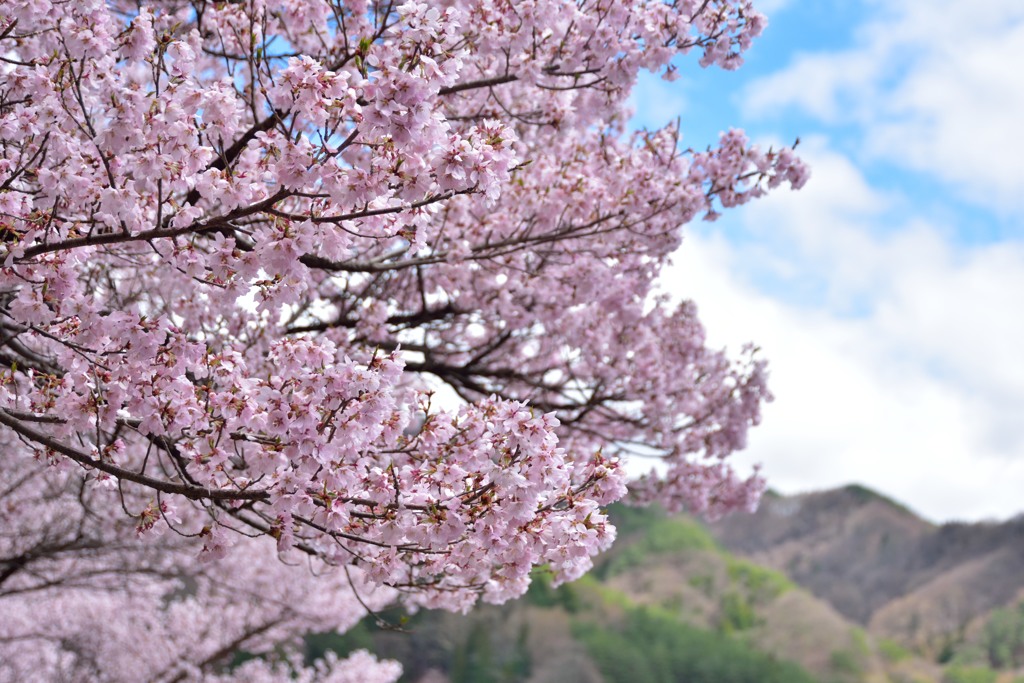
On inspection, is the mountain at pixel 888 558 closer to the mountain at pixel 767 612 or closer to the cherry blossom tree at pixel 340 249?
the mountain at pixel 767 612

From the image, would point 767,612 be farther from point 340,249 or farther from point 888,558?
point 340,249

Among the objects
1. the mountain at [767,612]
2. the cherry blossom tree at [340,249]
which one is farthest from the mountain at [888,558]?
the cherry blossom tree at [340,249]

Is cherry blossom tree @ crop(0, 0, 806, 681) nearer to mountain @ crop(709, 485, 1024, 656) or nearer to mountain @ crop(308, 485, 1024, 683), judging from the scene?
mountain @ crop(308, 485, 1024, 683)

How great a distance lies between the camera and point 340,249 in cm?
395

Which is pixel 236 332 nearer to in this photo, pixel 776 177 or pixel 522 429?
pixel 522 429

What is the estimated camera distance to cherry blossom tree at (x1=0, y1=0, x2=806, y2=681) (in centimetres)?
372

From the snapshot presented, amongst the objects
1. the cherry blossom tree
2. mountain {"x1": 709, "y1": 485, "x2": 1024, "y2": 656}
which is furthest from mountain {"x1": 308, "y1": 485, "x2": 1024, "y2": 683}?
the cherry blossom tree

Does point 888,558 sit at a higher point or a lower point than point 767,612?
higher

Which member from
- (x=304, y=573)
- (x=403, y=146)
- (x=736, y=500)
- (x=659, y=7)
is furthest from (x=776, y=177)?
(x=304, y=573)

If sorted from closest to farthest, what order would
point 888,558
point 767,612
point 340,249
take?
point 340,249, point 767,612, point 888,558

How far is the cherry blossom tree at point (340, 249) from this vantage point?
372cm

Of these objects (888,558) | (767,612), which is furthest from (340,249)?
(888,558)

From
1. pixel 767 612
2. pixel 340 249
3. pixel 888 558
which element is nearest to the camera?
pixel 340 249

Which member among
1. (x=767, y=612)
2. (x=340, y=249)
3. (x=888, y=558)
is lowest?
(x=340, y=249)
